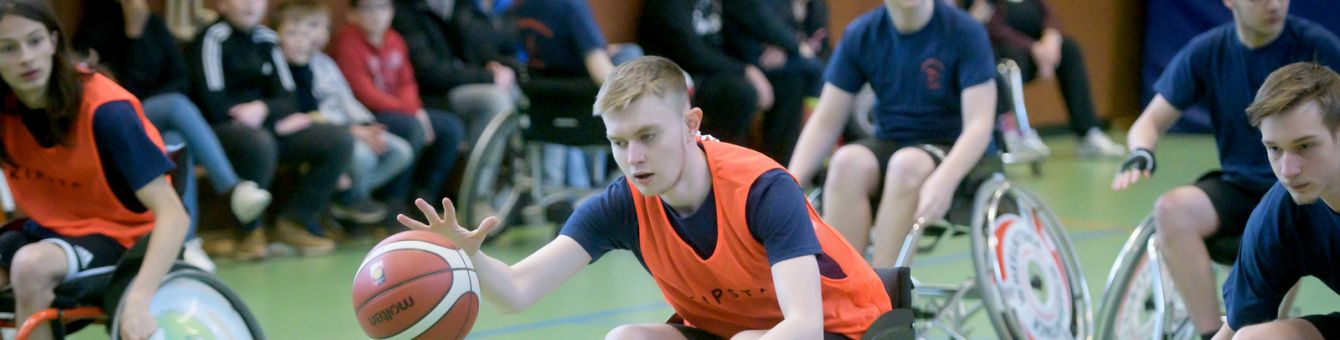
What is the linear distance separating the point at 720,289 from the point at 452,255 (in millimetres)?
479

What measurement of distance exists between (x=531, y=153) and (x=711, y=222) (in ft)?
11.8

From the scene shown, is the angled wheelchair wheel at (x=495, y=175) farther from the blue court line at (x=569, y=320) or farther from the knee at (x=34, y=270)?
the knee at (x=34, y=270)

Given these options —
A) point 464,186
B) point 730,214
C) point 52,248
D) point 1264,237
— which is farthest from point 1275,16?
point 464,186

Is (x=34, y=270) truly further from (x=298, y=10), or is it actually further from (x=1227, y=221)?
(x=298, y=10)

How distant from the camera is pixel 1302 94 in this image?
2.45m

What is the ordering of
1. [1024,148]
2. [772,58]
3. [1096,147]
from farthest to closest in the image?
[1096,147]
[1024,148]
[772,58]

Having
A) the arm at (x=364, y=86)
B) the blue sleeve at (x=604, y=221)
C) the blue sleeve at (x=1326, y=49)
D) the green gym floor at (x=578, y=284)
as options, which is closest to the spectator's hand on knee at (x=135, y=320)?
the blue sleeve at (x=604, y=221)

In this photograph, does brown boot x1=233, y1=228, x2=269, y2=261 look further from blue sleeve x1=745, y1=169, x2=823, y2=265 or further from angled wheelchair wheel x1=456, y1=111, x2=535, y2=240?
blue sleeve x1=745, y1=169, x2=823, y2=265

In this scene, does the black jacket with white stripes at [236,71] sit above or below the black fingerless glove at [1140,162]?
below

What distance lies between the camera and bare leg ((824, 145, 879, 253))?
3.75 meters

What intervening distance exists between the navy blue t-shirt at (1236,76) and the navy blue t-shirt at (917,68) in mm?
489

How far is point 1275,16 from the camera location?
3453mm

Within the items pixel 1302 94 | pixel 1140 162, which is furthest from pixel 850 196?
pixel 1302 94

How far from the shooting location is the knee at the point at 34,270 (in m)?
2.99
